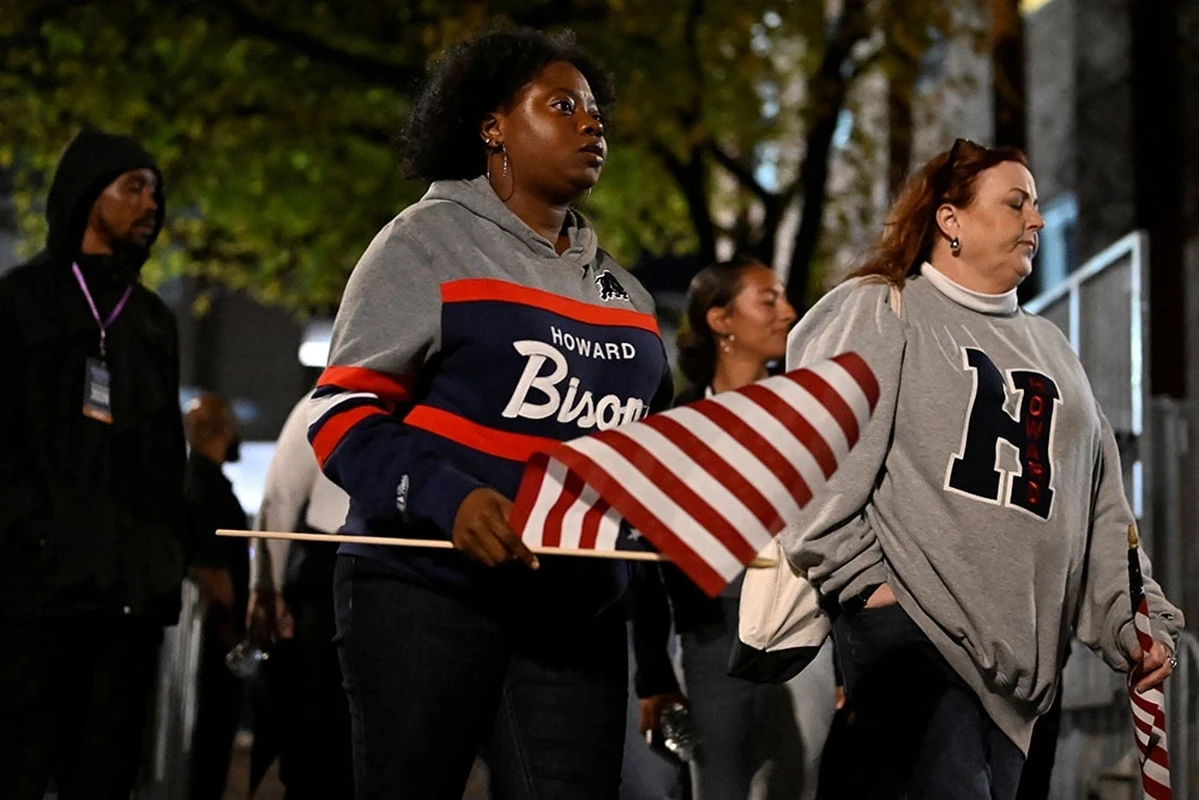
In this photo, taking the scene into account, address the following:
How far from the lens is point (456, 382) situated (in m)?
4.02

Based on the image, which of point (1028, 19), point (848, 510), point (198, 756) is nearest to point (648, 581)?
point (848, 510)

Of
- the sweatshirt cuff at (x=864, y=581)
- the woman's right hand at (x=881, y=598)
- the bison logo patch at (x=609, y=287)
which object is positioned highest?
the bison logo patch at (x=609, y=287)

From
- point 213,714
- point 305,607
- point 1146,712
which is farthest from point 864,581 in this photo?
point 213,714

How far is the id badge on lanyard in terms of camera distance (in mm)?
5902

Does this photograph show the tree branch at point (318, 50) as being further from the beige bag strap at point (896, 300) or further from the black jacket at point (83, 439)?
the beige bag strap at point (896, 300)

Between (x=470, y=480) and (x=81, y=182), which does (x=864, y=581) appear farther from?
(x=81, y=182)

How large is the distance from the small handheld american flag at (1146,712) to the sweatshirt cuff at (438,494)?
1877 millimetres

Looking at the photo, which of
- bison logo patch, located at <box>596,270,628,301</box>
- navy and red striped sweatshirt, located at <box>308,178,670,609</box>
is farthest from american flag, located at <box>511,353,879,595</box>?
bison logo patch, located at <box>596,270,628,301</box>

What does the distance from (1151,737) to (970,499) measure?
85cm

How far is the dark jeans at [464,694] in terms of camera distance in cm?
392

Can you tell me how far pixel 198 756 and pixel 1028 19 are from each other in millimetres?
10586

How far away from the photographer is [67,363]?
5.91m

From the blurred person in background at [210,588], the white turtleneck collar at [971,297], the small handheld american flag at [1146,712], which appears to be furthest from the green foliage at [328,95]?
the small handheld american flag at [1146,712]

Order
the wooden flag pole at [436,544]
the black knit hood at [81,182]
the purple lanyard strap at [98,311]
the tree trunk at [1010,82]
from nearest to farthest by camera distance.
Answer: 1. the wooden flag pole at [436,544]
2. the purple lanyard strap at [98,311]
3. the black knit hood at [81,182]
4. the tree trunk at [1010,82]
